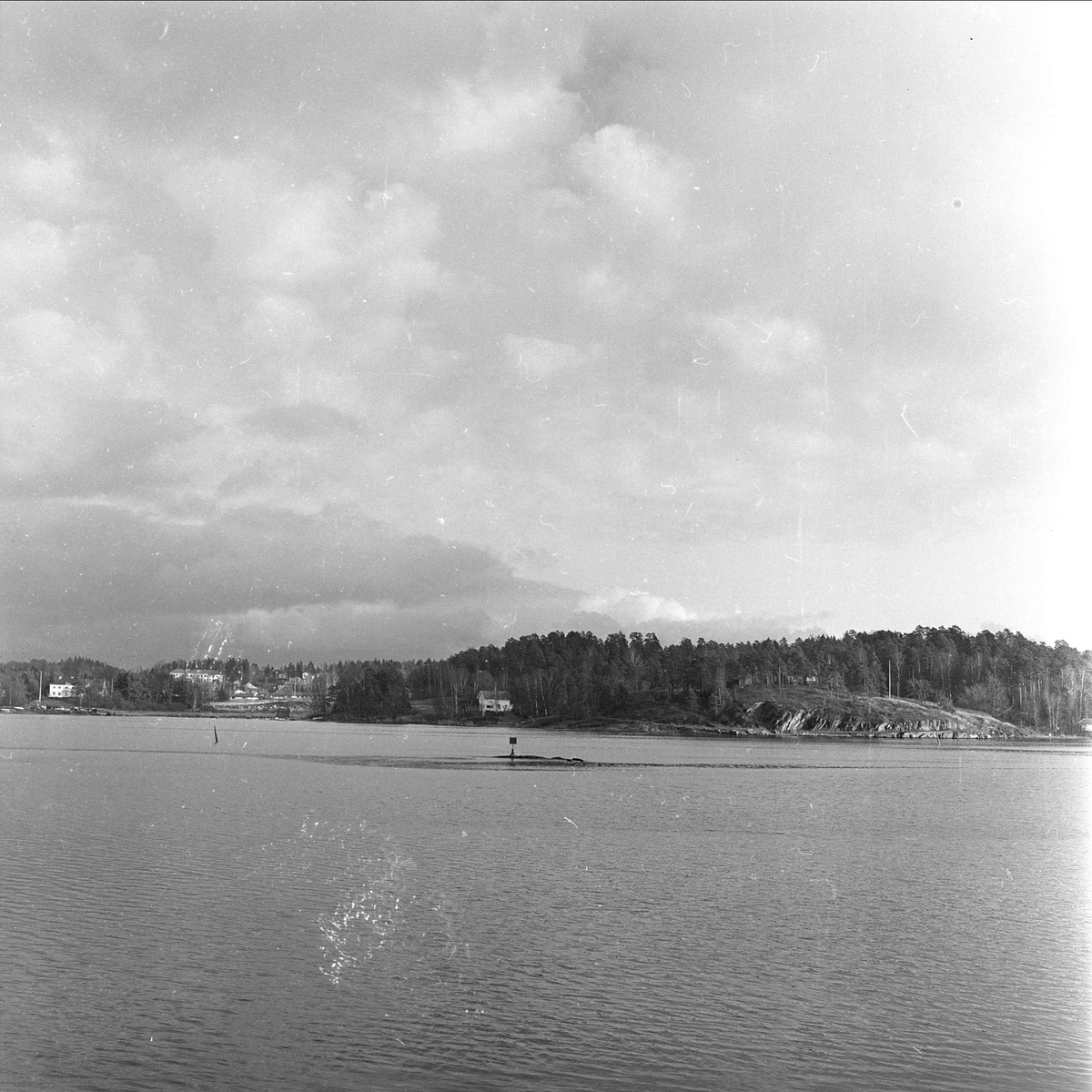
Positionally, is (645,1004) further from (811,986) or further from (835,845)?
(835,845)

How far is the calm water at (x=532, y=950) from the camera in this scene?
76.5 feet

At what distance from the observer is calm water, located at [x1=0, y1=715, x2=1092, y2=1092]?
23312 mm

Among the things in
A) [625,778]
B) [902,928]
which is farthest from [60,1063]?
[625,778]

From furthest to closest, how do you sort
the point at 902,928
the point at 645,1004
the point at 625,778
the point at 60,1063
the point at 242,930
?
the point at 625,778 → the point at 902,928 → the point at 242,930 → the point at 645,1004 → the point at 60,1063

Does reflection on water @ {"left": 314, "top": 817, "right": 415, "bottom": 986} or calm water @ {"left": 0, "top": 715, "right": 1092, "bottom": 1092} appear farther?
reflection on water @ {"left": 314, "top": 817, "right": 415, "bottom": 986}

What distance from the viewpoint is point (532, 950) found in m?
32.1

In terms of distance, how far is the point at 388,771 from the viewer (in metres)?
111

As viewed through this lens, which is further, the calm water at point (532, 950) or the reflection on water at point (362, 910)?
the reflection on water at point (362, 910)

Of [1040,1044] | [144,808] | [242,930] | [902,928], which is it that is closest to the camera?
[1040,1044]

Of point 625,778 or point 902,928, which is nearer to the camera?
point 902,928

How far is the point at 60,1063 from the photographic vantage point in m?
22.5

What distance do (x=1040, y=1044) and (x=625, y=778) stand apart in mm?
83113

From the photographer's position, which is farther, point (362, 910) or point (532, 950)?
point (362, 910)

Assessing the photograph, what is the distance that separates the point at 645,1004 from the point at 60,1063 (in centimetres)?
1433
